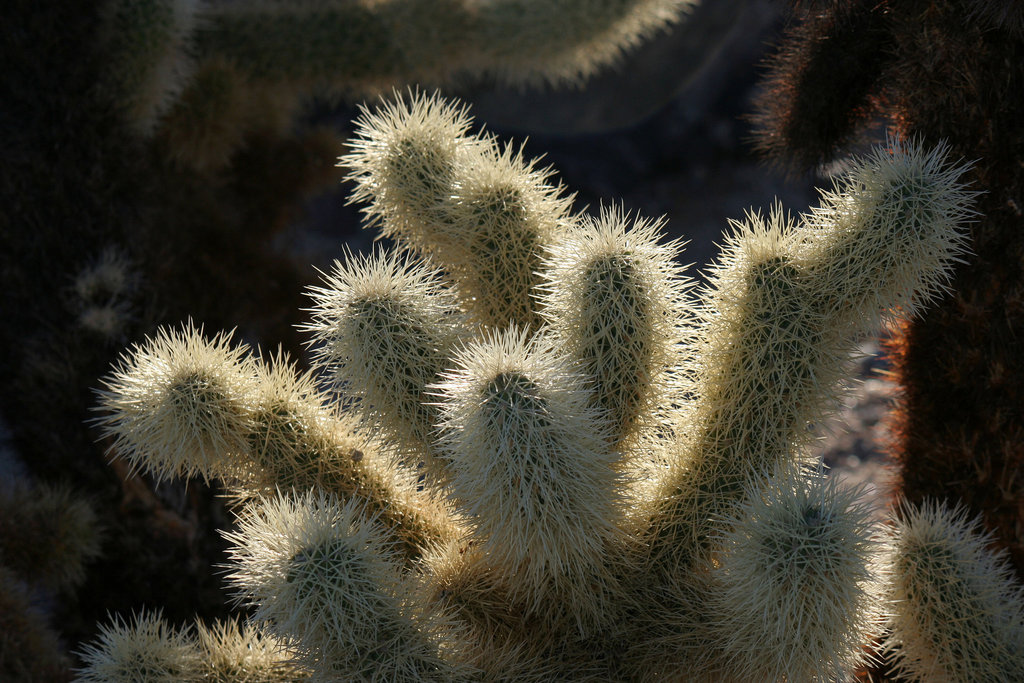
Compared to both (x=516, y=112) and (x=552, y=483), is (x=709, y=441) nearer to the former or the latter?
(x=552, y=483)

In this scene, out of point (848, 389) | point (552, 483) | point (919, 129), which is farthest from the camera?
point (919, 129)

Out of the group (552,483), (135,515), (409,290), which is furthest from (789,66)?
(135,515)

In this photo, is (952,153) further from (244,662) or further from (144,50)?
(144,50)

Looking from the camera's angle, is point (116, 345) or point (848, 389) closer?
point (848, 389)

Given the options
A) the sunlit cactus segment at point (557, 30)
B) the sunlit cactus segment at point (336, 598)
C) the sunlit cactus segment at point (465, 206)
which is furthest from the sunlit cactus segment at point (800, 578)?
the sunlit cactus segment at point (557, 30)

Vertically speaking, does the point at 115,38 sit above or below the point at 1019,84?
above

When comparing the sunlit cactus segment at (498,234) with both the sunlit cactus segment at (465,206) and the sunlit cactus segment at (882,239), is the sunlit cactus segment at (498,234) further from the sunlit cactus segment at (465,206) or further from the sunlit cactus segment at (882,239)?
the sunlit cactus segment at (882,239)
